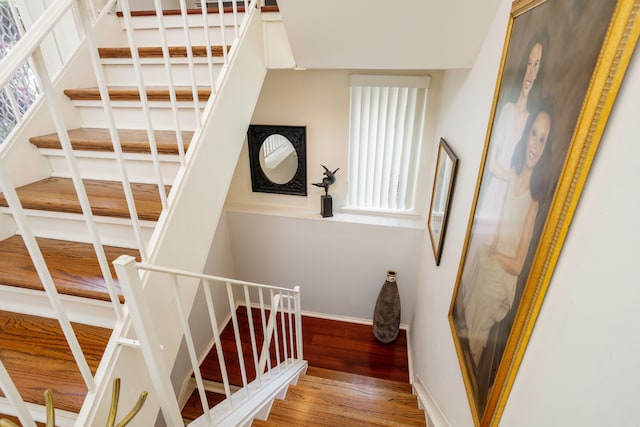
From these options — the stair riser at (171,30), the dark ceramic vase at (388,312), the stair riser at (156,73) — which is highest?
the stair riser at (171,30)

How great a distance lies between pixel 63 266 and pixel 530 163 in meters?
1.74

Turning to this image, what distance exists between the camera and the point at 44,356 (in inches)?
42.5

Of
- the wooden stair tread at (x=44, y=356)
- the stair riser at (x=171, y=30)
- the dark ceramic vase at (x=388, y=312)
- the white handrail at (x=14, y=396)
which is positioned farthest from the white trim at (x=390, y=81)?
the white handrail at (x=14, y=396)

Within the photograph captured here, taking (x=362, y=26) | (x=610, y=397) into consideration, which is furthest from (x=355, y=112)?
(x=610, y=397)

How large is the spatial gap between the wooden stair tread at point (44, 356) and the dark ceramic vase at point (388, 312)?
2.51m

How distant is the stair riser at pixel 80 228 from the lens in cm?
133

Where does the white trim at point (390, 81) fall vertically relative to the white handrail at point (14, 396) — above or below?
above

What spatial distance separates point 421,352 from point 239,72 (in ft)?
8.22

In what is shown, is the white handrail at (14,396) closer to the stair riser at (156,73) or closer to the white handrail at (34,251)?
the white handrail at (34,251)

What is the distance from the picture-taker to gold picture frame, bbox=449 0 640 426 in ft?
1.88

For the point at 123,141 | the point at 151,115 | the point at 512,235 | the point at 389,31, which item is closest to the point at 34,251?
the point at 123,141

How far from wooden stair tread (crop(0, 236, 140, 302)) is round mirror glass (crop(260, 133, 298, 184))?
2.17m

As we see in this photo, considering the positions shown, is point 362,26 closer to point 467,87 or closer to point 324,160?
point 467,87

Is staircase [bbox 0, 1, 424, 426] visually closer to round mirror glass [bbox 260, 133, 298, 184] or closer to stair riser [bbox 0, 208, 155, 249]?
stair riser [bbox 0, 208, 155, 249]
